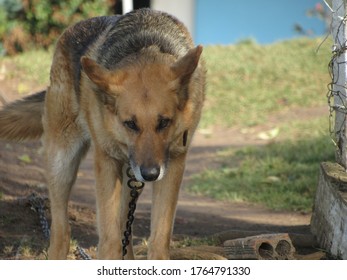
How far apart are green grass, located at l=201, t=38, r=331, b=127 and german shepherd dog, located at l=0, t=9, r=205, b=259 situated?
25.5 ft

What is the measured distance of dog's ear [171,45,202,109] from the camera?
16.2ft

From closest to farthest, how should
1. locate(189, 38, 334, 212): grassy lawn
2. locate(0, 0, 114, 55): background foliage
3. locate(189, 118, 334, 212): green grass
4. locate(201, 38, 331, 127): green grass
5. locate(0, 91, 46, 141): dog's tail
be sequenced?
locate(0, 91, 46, 141): dog's tail → locate(189, 118, 334, 212): green grass → locate(189, 38, 334, 212): grassy lawn → locate(201, 38, 331, 127): green grass → locate(0, 0, 114, 55): background foliage

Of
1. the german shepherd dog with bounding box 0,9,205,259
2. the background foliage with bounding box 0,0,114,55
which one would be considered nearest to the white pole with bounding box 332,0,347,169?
the german shepherd dog with bounding box 0,9,205,259

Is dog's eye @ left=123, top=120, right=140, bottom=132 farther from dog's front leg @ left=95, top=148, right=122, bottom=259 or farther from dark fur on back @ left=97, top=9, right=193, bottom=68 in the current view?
dark fur on back @ left=97, top=9, right=193, bottom=68

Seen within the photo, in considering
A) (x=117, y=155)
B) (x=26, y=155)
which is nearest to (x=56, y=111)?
(x=117, y=155)

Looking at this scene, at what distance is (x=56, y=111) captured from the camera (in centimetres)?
593

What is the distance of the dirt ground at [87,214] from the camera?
672 cm

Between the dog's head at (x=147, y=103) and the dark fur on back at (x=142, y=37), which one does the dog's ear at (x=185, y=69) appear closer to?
the dog's head at (x=147, y=103)

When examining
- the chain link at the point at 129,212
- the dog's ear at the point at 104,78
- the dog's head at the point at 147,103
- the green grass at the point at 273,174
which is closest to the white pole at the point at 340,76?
the dog's head at the point at 147,103

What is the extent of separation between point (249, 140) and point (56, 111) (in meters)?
7.11

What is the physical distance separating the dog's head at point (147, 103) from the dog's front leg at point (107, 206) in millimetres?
265

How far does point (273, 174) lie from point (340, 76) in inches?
168

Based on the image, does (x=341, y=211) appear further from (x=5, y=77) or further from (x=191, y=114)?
(x=5, y=77)
